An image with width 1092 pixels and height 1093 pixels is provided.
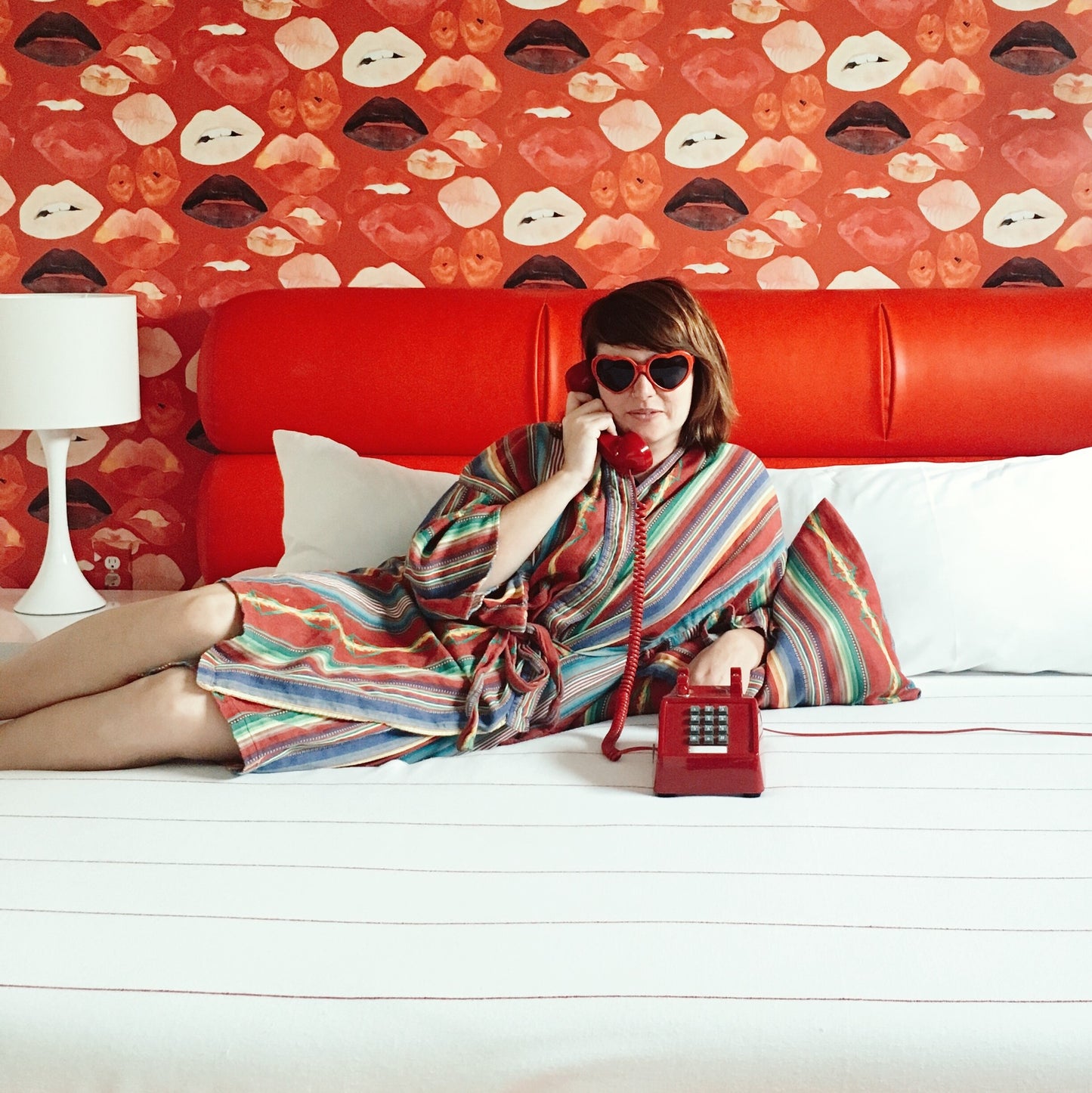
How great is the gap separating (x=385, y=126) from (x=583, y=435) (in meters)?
1.29

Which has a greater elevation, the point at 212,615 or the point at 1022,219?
the point at 1022,219

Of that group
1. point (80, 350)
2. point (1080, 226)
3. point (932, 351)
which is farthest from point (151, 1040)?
point (1080, 226)

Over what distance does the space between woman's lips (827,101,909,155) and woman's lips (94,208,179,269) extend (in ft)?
5.18

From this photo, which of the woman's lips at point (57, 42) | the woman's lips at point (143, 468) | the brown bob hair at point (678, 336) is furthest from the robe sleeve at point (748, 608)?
the woman's lips at point (57, 42)

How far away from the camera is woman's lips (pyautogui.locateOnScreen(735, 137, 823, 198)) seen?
2.71 meters

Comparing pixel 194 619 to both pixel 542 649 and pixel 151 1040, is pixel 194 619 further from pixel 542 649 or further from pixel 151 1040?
pixel 151 1040

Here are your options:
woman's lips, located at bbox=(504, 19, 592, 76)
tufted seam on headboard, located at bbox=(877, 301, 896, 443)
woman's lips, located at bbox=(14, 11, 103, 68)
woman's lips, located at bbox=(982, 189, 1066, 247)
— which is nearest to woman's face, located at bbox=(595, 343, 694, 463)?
tufted seam on headboard, located at bbox=(877, 301, 896, 443)

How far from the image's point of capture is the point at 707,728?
154cm

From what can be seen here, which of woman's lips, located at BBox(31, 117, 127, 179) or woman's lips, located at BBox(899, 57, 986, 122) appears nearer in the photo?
woman's lips, located at BBox(899, 57, 986, 122)

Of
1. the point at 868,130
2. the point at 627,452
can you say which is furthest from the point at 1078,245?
the point at 627,452

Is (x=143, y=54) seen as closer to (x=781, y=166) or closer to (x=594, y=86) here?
(x=594, y=86)

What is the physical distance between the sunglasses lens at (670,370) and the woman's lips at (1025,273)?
4.06 feet

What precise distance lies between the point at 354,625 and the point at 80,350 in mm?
1127

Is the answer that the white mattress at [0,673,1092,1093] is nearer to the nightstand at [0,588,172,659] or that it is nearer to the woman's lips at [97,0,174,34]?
the nightstand at [0,588,172,659]
